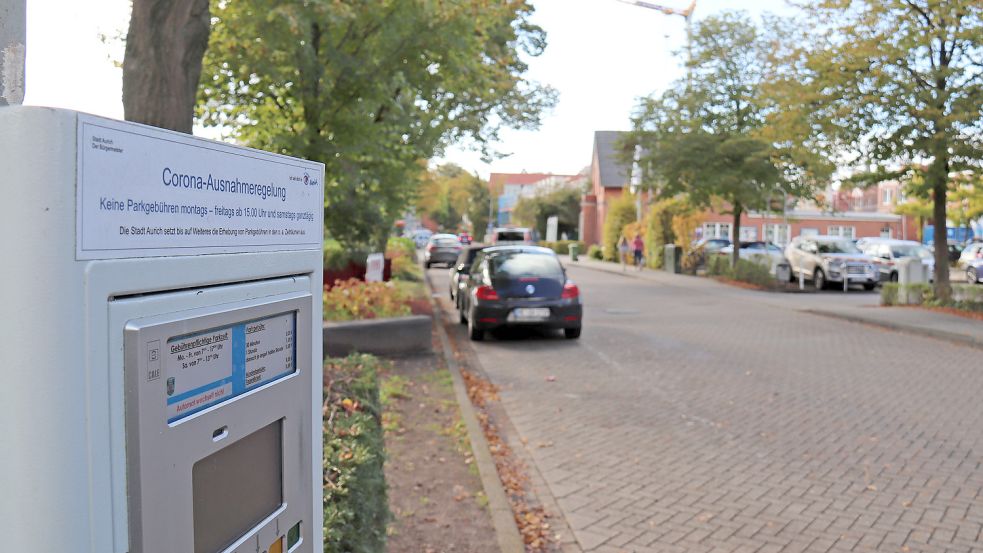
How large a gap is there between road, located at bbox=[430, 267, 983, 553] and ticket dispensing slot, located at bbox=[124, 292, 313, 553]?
10.2 feet

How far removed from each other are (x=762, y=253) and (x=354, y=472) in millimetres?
31007

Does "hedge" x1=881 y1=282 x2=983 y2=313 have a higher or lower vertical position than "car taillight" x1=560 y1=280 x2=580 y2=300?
lower

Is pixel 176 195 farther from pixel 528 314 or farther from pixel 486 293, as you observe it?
pixel 486 293

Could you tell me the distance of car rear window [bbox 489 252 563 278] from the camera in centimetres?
1338

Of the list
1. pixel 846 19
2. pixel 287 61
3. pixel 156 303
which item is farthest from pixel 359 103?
pixel 846 19

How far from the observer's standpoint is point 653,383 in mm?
9539

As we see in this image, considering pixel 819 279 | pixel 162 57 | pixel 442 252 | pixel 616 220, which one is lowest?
pixel 819 279

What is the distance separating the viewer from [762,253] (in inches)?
1268

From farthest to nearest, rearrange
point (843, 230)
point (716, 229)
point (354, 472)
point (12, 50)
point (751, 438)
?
point (843, 230) → point (716, 229) → point (751, 438) → point (354, 472) → point (12, 50)

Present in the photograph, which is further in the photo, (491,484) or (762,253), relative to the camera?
(762,253)

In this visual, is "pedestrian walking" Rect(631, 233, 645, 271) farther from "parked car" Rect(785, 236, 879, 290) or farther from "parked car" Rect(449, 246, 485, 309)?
Answer: "parked car" Rect(449, 246, 485, 309)

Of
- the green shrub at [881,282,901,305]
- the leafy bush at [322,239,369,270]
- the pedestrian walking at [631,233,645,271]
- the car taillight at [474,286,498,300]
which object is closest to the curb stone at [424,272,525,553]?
the car taillight at [474,286,498,300]

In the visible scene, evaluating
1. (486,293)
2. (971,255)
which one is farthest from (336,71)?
(971,255)

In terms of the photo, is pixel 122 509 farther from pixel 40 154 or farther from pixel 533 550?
pixel 533 550
